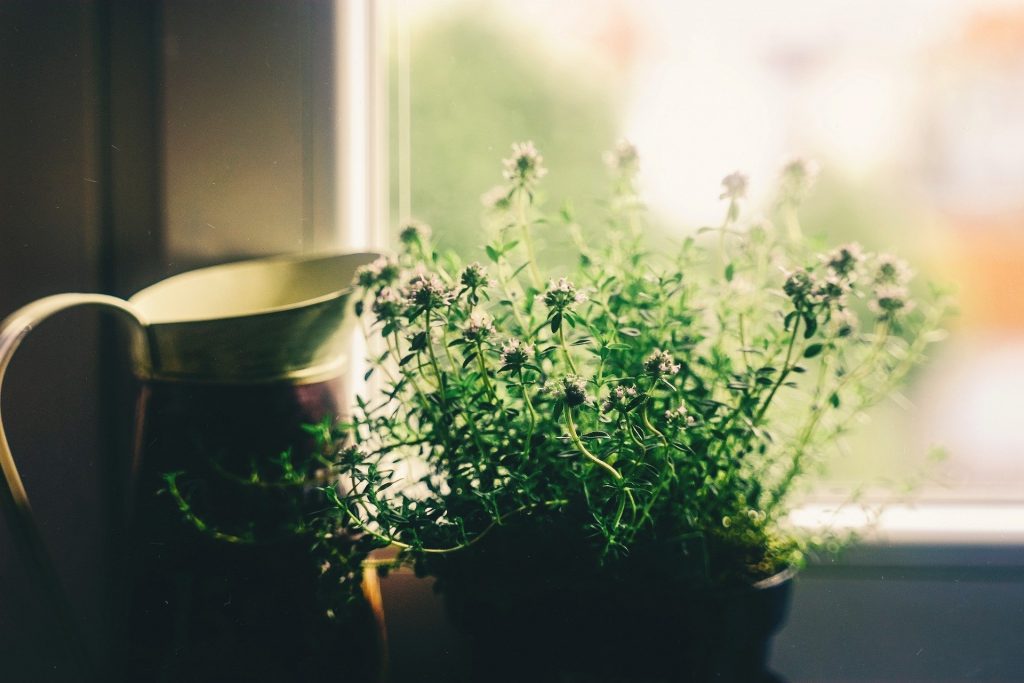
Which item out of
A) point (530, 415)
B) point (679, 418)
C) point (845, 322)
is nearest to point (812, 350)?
point (845, 322)

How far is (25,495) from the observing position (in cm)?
56

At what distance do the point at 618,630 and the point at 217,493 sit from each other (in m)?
0.36

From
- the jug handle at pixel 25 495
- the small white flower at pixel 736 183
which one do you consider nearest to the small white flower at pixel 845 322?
the small white flower at pixel 736 183

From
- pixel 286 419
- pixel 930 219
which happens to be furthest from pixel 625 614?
pixel 930 219

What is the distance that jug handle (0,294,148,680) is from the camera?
1.76 feet

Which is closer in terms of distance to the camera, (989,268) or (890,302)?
(890,302)

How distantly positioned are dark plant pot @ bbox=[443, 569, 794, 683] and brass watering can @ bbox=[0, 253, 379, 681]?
174 millimetres

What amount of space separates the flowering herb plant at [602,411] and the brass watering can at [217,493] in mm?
60

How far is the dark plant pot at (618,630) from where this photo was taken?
587mm

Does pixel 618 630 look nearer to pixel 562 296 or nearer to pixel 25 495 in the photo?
pixel 562 296

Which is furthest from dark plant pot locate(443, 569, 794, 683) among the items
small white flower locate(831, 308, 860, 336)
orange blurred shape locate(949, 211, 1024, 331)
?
orange blurred shape locate(949, 211, 1024, 331)

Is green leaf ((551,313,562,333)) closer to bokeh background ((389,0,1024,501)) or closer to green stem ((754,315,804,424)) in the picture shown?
green stem ((754,315,804,424))

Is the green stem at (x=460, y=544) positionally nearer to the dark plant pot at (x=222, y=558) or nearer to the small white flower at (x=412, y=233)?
the dark plant pot at (x=222, y=558)

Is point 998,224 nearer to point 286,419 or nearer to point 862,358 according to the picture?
point 862,358
